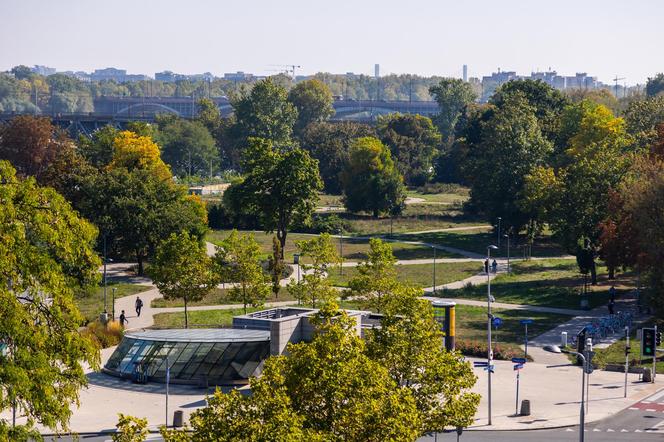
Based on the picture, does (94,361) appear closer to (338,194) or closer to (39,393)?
(39,393)

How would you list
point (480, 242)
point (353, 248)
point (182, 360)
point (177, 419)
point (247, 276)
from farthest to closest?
point (480, 242), point (353, 248), point (247, 276), point (182, 360), point (177, 419)

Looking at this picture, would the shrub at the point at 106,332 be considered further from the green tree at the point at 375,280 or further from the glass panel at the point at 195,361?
the green tree at the point at 375,280

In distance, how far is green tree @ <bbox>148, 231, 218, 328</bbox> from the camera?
72.5 metres

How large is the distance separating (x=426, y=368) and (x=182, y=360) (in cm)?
2181

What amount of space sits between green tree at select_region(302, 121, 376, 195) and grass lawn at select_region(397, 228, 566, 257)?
37539 millimetres

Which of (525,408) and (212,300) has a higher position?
(525,408)

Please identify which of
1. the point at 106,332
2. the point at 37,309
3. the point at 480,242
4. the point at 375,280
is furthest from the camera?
the point at 480,242

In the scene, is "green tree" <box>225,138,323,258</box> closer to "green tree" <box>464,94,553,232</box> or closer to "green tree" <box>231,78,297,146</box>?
"green tree" <box>464,94,553,232</box>

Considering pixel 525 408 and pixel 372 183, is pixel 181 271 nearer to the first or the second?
pixel 525 408

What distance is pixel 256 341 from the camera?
59031 mm

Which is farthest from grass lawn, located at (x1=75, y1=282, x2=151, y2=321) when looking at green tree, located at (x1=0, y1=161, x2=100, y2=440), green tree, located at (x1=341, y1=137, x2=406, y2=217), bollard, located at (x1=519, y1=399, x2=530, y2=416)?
green tree, located at (x1=341, y1=137, x2=406, y2=217)

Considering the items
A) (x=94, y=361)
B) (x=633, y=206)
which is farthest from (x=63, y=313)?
(x=633, y=206)

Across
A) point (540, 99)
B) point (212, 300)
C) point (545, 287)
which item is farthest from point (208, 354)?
point (540, 99)

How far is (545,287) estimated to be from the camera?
90.2 metres
